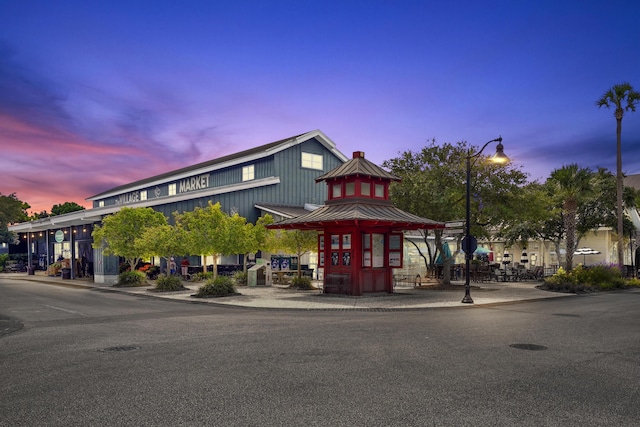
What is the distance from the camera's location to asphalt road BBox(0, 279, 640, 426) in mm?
6258

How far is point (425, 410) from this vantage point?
6.38 metres

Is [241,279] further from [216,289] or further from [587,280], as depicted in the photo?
[587,280]

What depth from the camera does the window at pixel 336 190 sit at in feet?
82.7

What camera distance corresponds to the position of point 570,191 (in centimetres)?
2945

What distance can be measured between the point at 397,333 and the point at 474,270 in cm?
2354

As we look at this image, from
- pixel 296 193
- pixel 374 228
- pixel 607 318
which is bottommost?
pixel 607 318

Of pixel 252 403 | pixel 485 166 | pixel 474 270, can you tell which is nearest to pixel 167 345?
pixel 252 403

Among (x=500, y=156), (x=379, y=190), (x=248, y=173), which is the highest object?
(x=248, y=173)

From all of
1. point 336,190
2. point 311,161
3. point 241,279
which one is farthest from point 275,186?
point 336,190

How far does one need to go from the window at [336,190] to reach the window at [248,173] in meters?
15.7

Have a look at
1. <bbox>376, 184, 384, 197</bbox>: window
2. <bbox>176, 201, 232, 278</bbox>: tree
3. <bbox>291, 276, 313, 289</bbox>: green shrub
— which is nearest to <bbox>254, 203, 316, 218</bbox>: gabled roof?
<bbox>176, 201, 232, 278</bbox>: tree

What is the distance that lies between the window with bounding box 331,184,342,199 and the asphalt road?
10.1 metres

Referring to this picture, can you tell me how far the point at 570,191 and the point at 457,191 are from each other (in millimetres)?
7494

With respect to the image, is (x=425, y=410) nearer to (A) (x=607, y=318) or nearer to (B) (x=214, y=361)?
(B) (x=214, y=361)
